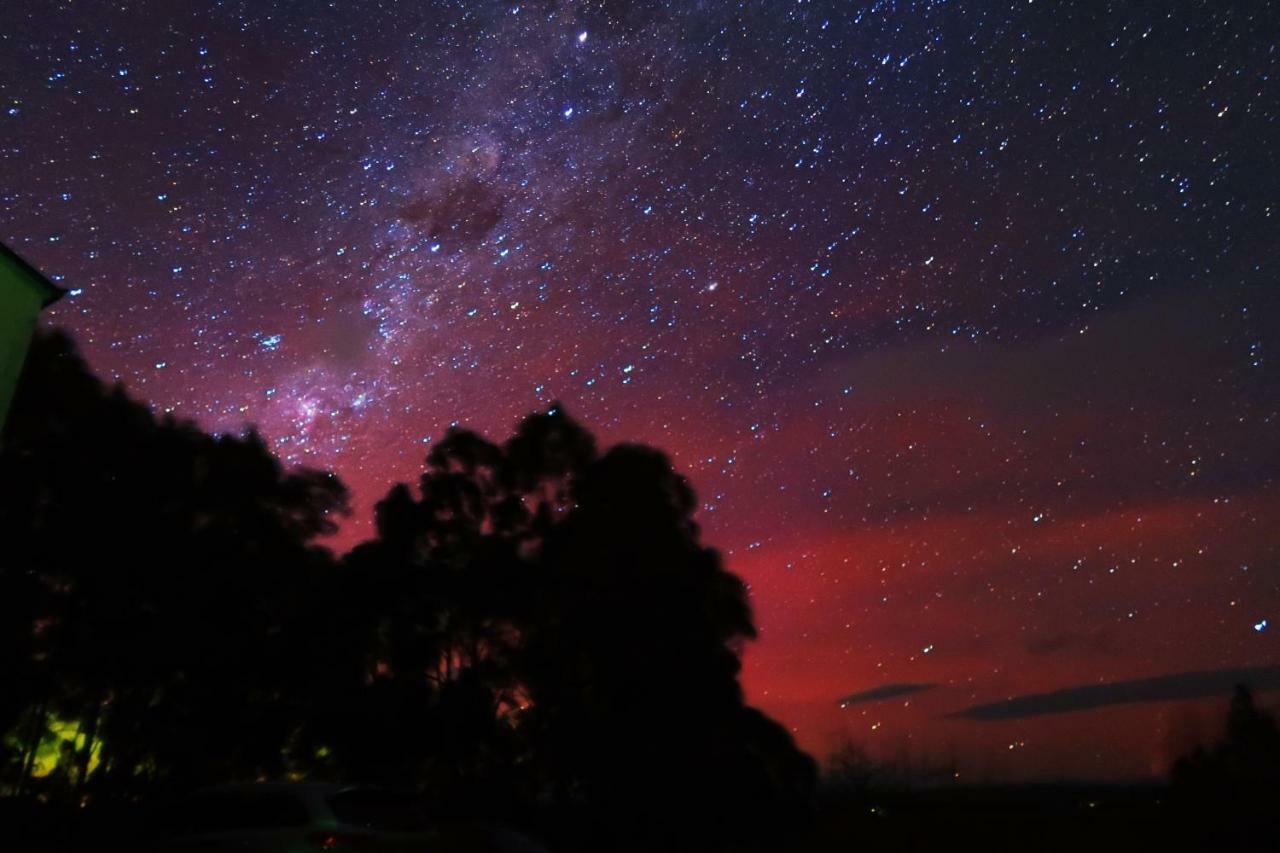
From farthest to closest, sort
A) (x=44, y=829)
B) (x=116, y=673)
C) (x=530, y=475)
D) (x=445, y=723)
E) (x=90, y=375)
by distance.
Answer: (x=530, y=475) → (x=445, y=723) → (x=116, y=673) → (x=90, y=375) → (x=44, y=829)

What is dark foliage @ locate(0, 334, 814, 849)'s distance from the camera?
22.9 m

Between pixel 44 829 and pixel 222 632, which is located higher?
pixel 222 632

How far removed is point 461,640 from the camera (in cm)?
2891

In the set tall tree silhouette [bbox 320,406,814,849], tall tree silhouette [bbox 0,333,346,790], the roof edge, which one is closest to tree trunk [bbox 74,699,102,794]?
tall tree silhouette [bbox 0,333,346,790]

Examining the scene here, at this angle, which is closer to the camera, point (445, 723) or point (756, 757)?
point (756, 757)

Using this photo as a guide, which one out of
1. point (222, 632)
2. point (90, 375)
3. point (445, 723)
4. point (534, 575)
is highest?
point (90, 375)

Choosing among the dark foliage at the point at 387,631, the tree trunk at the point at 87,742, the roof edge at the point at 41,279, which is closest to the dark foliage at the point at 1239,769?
the dark foliage at the point at 387,631

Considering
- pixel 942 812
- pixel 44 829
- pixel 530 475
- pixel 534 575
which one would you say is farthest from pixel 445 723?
pixel 942 812

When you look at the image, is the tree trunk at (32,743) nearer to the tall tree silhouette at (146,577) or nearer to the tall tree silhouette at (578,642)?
the tall tree silhouette at (146,577)

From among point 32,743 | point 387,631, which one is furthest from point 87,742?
point 387,631

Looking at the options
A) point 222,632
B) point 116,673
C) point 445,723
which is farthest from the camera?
point 445,723

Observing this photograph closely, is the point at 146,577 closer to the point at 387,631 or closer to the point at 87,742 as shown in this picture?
the point at 87,742

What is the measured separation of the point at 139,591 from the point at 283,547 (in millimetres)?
3791

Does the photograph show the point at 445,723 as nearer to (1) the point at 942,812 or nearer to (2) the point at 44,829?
(2) the point at 44,829
